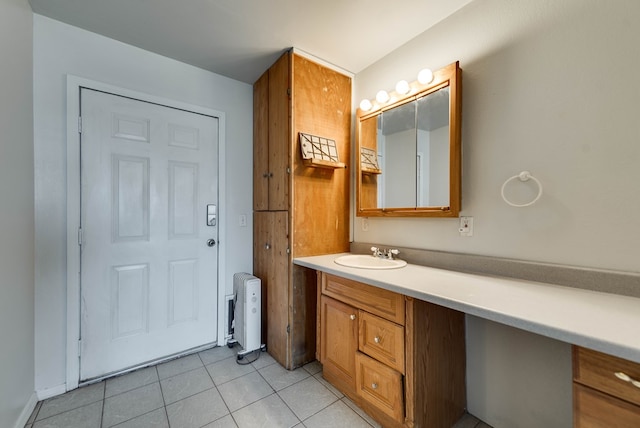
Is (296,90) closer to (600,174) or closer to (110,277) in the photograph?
(600,174)

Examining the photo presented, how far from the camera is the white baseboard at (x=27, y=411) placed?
1.33 meters

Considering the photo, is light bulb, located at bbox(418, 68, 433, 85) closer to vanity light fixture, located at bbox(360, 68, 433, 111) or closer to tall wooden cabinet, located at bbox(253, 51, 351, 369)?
vanity light fixture, located at bbox(360, 68, 433, 111)

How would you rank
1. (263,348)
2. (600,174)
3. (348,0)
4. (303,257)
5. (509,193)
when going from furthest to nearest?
(263,348) → (303,257) → (348,0) → (509,193) → (600,174)

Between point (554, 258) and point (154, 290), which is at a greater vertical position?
point (554, 258)

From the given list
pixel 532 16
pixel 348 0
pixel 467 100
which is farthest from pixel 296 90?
pixel 532 16

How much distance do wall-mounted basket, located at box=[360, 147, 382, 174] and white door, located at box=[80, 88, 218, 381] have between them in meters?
1.25

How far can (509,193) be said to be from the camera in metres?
1.31

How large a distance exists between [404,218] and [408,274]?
525mm

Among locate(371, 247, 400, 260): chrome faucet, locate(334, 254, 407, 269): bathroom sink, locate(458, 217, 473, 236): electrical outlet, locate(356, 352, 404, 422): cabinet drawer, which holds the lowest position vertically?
locate(356, 352, 404, 422): cabinet drawer

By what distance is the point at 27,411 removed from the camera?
1.42m

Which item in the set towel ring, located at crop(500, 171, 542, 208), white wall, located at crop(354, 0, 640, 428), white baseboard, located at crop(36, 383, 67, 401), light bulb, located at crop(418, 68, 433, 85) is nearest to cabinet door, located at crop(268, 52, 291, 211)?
light bulb, located at crop(418, 68, 433, 85)

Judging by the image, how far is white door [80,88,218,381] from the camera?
5.70 ft

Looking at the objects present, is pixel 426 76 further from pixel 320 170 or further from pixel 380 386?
pixel 380 386

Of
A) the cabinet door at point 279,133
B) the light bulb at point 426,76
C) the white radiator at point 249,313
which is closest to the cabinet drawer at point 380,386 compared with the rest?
the white radiator at point 249,313
